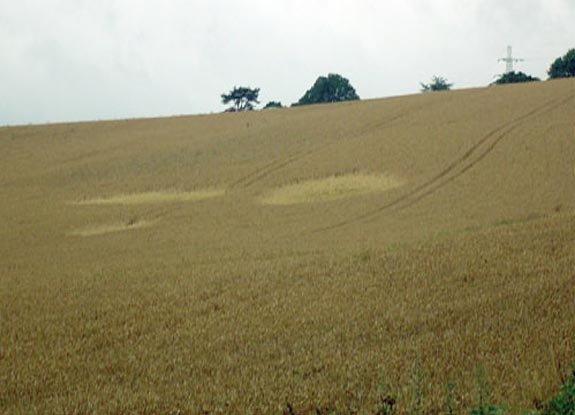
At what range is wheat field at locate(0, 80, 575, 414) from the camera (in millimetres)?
5852

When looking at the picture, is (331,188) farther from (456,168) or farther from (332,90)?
(332,90)

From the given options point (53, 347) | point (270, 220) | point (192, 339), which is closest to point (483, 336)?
point (192, 339)

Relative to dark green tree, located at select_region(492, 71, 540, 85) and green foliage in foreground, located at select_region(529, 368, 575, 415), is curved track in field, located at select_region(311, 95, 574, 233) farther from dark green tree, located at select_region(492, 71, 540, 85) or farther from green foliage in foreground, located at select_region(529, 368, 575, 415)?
dark green tree, located at select_region(492, 71, 540, 85)

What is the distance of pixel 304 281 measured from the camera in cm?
988

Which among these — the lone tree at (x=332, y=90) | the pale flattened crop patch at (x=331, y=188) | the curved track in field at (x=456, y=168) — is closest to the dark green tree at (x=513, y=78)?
the lone tree at (x=332, y=90)

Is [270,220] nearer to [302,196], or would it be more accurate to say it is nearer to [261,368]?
[302,196]

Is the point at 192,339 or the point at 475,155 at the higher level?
the point at 475,155

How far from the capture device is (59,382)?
629cm

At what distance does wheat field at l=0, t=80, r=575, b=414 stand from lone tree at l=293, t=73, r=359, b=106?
178ft

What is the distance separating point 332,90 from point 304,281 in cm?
7373

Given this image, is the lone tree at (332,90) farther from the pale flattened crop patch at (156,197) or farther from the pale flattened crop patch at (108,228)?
the pale flattened crop patch at (108,228)

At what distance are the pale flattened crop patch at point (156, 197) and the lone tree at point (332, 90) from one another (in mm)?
59218

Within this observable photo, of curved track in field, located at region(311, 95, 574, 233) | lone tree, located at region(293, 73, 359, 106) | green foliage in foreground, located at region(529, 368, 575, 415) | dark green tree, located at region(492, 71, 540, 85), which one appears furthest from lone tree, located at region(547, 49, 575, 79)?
green foliage in foreground, located at region(529, 368, 575, 415)

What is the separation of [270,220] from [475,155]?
9545 mm
